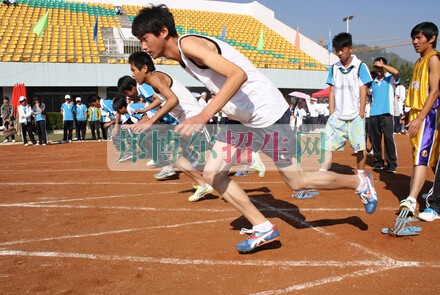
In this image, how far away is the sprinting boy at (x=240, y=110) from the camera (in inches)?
127

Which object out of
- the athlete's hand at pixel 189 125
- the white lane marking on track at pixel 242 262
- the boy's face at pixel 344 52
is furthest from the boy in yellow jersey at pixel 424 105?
the athlete's hand at pixel 189 125

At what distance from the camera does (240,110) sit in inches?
142

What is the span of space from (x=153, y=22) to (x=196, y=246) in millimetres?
2035

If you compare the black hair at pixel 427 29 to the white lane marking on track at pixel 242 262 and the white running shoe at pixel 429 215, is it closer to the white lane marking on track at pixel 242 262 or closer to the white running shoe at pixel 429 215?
the white running shoe at pixel 429 215

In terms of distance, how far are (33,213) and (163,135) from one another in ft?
10.8

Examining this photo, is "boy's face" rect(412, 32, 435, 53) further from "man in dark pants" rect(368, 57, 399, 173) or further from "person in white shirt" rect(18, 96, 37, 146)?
"person in white shirt" rect(18, 96, 37, 146)

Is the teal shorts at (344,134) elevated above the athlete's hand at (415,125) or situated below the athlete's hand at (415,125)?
below

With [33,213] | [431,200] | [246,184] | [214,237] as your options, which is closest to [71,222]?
[33,213]

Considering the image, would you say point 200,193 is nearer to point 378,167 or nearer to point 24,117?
point 378,167

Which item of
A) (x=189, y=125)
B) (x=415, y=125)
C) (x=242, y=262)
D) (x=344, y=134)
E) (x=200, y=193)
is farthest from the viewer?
(x=344, y=134)

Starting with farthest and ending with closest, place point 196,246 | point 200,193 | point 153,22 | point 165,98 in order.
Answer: point 200,193 < point 165,98 < point 196,246 < point 153,22

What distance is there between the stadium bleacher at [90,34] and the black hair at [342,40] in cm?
1849

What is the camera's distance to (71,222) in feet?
15.7

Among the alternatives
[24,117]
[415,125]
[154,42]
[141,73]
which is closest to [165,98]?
[141,73]
